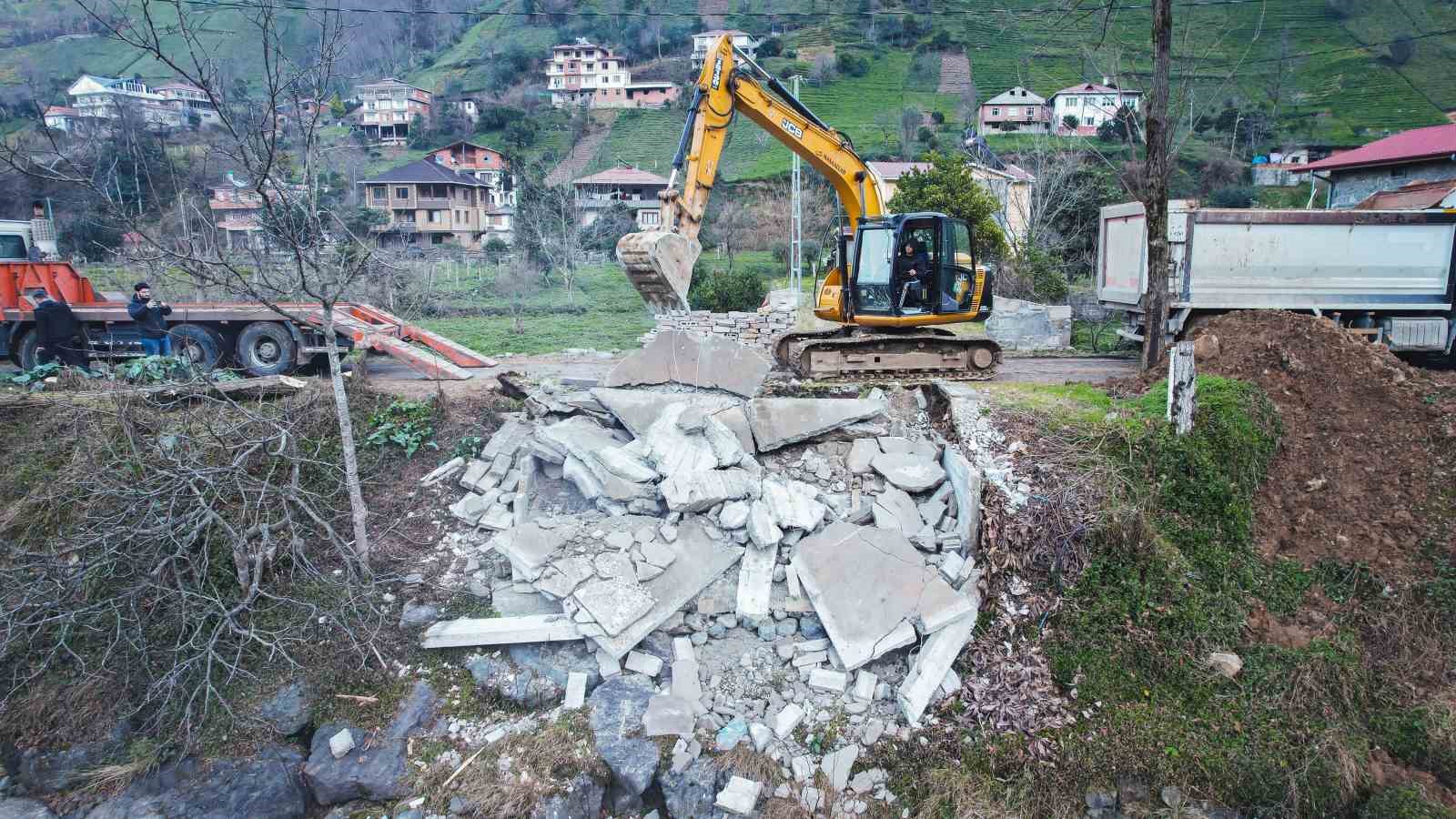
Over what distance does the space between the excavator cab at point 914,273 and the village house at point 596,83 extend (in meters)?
58.2

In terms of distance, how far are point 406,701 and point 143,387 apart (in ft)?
15.7

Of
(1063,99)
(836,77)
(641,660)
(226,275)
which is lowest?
(641,660)

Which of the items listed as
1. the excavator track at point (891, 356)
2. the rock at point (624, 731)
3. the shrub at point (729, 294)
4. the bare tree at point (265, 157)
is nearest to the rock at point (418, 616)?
the bare tree at point (265, 157)

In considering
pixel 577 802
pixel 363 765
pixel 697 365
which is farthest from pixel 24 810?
pixel 697 365

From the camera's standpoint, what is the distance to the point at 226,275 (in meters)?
6.16

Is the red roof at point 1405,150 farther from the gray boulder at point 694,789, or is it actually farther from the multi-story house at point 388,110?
the multi-story house at point 388,110

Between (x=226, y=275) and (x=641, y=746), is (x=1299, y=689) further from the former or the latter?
(x=226, y=275)

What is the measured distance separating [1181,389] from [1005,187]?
71.8 feet

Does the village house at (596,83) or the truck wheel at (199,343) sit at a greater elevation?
the village house at (596,83)

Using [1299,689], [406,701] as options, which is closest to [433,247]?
[406,701]

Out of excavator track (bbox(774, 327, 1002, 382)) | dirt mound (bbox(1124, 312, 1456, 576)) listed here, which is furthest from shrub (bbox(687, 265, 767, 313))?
dirt mound (bbox(1124, 312, 1456, 576))

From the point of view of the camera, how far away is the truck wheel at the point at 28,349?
1009 centimetres

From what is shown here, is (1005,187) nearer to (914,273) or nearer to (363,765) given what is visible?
(914,273)

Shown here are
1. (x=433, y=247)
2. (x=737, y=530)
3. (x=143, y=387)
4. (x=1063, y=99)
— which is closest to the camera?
(x=737, y=530)
